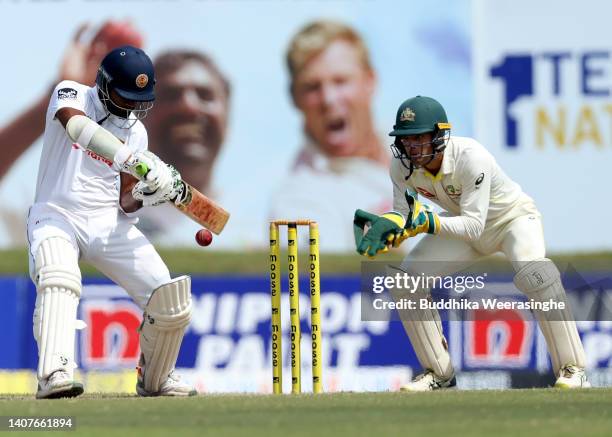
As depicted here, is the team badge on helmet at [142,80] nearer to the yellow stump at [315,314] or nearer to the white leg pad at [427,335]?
the yellow stump at [315,314]

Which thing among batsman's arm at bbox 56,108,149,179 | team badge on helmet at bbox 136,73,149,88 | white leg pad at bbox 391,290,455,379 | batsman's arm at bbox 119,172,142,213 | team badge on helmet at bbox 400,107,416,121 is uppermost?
team badge on helmet at bbox 136,73,149,88

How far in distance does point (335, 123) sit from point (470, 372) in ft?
16.4

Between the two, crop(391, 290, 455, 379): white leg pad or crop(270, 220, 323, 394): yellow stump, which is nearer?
crop(270, 220, 323, 394): yellow stump

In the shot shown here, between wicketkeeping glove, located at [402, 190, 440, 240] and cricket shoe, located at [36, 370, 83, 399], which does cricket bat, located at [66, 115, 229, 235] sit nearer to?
cricket shoe, located at [36, 370, 83, 399]

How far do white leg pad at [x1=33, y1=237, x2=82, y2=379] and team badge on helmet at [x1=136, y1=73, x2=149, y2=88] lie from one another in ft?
2.53

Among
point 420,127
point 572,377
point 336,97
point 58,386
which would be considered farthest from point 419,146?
point 336,97

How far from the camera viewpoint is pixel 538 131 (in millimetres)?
14672

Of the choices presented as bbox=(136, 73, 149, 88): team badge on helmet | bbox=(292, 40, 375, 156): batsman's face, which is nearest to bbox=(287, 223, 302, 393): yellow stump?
bbox=(136, 73, 149, 88): team badge on helmet

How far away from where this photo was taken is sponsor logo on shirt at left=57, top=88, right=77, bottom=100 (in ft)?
24.0

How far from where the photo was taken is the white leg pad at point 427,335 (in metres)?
Answer: 7.82

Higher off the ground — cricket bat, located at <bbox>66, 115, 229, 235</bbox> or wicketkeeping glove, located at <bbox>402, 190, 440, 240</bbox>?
cricket bat, located at <bbox>66, 115, 229, 235</bbox>

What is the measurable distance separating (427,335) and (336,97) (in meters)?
7.54

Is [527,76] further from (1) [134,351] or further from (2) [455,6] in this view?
(1) [134,351]

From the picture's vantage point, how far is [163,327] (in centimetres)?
744
